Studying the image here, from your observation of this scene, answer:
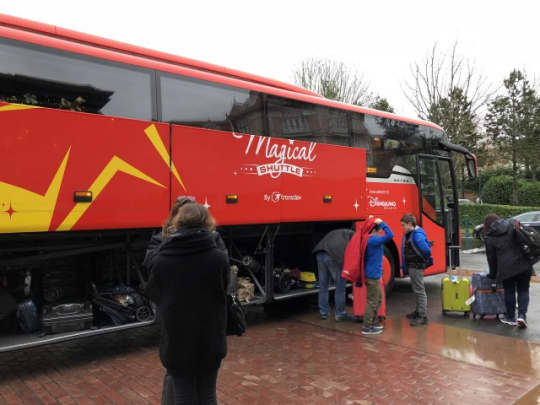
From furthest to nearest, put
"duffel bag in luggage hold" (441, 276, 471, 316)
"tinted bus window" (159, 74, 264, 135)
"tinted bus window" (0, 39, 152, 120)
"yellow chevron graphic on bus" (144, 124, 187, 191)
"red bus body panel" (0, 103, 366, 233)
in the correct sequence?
"duffel bag in luggage hold" (441, 276, 471, 316), "tinted bus window" (159, 74, 264, 135), "yellow chevron graphic on bus" (144, 124, 187, 191), "tinted bus window" (0, 39, 152, 120), "red bus body panel" (0, 103, 366, 233)

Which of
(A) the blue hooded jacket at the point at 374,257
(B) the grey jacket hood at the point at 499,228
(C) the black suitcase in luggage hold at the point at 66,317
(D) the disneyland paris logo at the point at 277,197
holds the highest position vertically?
(D) the disneyland paris logo at the point at 277,197

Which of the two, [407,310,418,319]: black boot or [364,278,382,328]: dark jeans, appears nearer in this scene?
[364,278,382,328]: dark jeans

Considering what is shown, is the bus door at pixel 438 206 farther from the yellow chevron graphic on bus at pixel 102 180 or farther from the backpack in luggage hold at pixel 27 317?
the backpack in luggage hold at pixel 27 317

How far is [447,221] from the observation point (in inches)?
385

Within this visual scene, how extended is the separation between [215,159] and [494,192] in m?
36.3

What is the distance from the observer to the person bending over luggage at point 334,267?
712 cm

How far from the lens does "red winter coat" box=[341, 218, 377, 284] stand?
6443mm

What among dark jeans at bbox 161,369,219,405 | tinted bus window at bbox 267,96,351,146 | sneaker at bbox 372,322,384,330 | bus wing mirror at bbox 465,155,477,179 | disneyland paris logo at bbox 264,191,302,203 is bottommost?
sneaker at bbox 372,322,384,330

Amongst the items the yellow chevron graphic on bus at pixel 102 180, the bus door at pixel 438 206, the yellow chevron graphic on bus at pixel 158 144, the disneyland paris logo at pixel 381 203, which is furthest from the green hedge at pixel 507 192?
the yellow chevron graphic on bus at pixel 102 180

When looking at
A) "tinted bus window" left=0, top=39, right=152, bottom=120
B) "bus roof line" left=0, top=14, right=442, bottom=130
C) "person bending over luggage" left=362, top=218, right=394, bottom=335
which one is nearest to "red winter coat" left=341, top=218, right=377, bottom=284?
"person bending over luggage" left=362, top=218, right=394, bottom=335

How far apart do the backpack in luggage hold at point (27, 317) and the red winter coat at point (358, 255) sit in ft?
12.9

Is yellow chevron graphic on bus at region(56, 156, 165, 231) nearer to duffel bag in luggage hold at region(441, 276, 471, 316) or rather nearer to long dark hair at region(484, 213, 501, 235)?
long dark hair at region(484, 213, 501, 235)

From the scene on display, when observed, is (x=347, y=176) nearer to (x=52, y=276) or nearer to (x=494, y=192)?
(x=52, y=276)

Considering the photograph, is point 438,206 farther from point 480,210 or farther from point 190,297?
point 480,210
